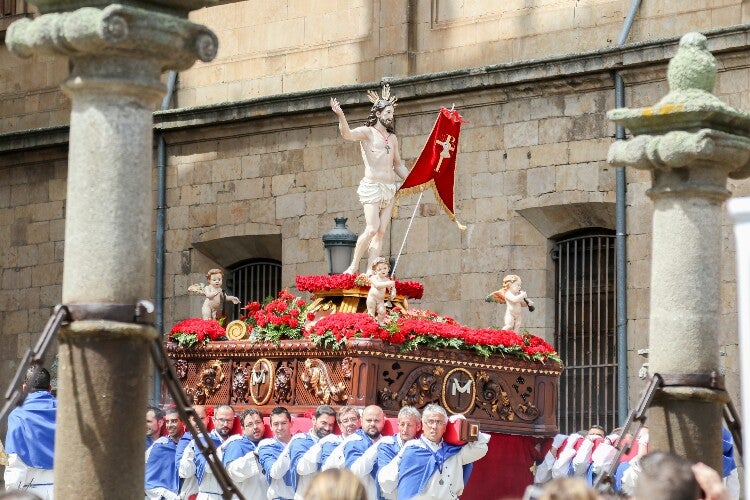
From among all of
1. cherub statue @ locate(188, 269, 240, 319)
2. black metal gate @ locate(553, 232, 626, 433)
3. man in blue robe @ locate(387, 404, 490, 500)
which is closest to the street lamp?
cherub statue @ locate(188, 269, 240, 319)

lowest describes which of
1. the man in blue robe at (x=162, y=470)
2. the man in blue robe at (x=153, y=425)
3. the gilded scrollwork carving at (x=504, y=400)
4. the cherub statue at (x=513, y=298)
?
the man in blue robe at (x=162, y=470)

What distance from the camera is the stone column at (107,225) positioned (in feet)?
32.7

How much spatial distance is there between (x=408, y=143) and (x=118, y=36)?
537 inches

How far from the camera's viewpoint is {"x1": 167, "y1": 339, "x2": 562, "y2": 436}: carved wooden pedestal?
51.7 feet

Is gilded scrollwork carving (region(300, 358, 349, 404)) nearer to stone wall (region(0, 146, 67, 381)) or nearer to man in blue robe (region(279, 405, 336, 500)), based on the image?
man in blue robe (region(279, 405, 336, 500))

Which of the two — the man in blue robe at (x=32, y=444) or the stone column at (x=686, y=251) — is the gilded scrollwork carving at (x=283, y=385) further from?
the stone column at (x=686, y=251)

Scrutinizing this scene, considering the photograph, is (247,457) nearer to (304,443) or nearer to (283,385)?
(304,443)

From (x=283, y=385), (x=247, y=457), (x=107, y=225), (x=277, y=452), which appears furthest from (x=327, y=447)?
(x=107, y=225)

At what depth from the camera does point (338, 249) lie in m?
18.2

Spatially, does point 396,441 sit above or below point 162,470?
above

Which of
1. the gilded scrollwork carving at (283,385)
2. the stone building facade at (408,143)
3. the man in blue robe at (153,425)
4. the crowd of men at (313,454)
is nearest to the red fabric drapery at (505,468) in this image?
the crowd of men at (313,454)

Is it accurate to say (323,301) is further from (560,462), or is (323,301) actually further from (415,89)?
(415,89)

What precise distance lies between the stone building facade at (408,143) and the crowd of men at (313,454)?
657 cm

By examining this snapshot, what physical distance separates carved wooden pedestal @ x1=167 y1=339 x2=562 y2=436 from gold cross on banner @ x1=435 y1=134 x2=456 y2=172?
2355 millimetres
